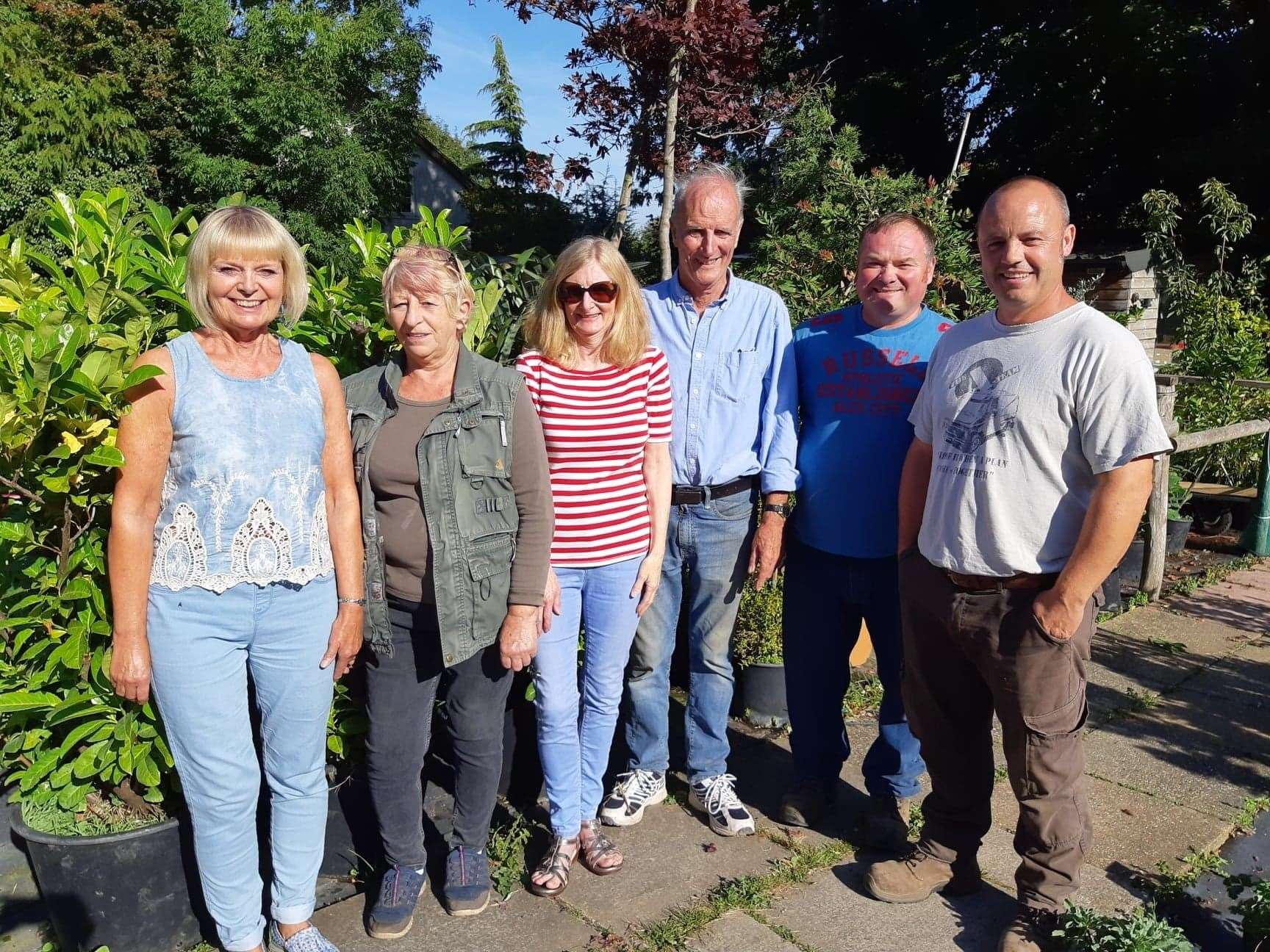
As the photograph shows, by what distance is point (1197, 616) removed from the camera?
5578 millimetres

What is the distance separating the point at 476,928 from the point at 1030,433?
6.77ft

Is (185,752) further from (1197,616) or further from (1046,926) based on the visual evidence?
(1197,616)

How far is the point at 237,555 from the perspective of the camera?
2.16 meters

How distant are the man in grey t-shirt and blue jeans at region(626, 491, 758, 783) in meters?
0.62

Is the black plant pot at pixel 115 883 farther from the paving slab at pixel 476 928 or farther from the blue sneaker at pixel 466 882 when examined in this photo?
the blue sneaker at pixel 466 882

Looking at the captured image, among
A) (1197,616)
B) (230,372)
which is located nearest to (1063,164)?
(1197,616)

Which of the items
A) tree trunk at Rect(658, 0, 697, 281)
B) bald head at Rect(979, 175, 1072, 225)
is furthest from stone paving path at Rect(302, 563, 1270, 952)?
tree trunk at Rect(658, 0, 697, 281)

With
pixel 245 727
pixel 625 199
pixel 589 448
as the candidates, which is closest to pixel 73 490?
pixel 245 727

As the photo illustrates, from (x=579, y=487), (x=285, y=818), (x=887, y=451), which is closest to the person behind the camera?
(x=285, y=818)

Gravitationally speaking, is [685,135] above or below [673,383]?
above

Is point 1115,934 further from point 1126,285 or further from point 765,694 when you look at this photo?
point 1126,285

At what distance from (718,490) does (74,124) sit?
16.7 meters

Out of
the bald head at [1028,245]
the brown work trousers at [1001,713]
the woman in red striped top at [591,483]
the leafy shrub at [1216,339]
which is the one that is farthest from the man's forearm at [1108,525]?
the leafy shrub at [1216,339]

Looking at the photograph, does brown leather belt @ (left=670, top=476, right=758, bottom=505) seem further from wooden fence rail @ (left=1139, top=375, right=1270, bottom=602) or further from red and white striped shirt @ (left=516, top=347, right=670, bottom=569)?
wooden fence rail @ (left=1139, top=375, right=1270, bottom=602)
